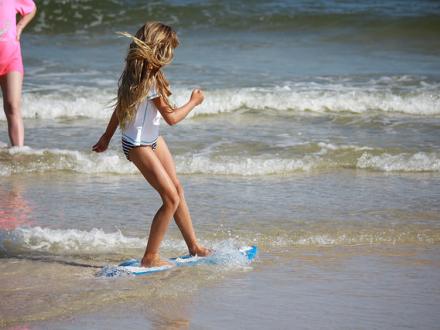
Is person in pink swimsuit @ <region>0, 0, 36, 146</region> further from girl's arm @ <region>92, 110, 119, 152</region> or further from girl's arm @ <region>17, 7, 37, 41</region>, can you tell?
girl's arm @ <region>92, 110, 119, 152</region>

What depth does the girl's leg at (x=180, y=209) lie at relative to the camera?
5555 mm

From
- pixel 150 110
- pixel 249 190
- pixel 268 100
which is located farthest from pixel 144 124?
pixel 268 100

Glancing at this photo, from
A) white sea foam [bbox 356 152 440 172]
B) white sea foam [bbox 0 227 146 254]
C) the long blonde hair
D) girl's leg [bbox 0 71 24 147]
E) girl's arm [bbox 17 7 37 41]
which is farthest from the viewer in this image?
white sea foam [bbox 356 152 440 172]

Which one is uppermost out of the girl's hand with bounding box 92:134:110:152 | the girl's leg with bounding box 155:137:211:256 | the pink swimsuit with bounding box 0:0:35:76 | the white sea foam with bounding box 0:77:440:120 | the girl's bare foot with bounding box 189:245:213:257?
the pink swimsuit with bounding box 0:0:35:76

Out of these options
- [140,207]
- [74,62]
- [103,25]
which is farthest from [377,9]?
[140,207]

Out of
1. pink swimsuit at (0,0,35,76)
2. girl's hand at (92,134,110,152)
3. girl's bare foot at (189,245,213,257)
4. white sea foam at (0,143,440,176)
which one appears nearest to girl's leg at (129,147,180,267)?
girl's hand at (92,134,110,152)

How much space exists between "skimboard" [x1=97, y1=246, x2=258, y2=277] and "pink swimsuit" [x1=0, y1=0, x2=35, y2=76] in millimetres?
Result: 3254

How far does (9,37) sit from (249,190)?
103 inches

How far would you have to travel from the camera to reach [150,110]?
5320 mm

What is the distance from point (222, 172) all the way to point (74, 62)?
7.61 metres

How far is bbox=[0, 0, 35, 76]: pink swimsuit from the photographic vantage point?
319 inches

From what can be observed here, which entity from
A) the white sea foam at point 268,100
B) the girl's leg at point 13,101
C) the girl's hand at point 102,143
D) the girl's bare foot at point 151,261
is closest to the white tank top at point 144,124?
the girl's hand at point 102,143

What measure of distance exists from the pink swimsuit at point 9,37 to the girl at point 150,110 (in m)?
3.15

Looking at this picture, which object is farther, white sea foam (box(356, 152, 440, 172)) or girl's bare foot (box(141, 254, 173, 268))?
white sea foam (box(356, 152, 440, 172))
